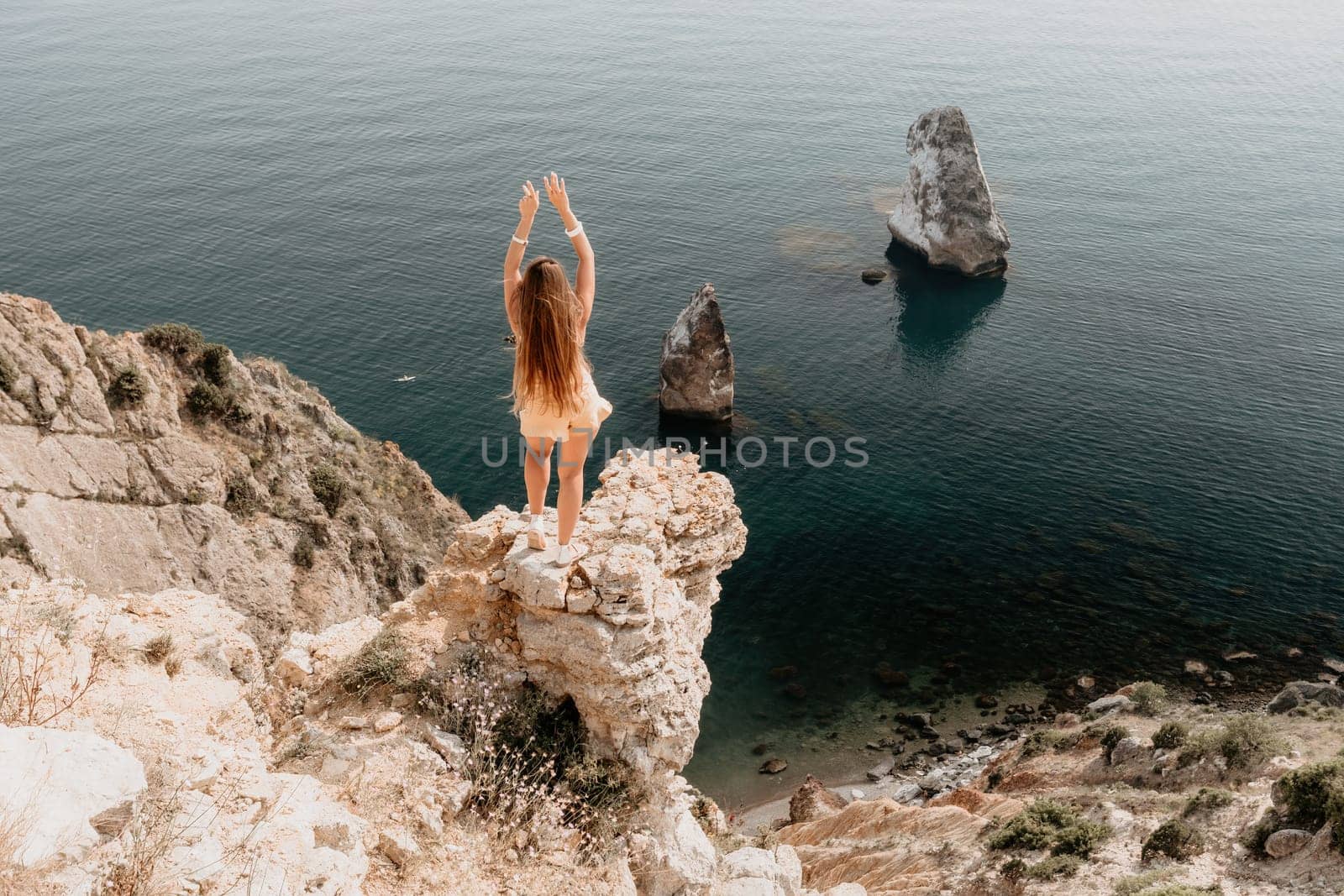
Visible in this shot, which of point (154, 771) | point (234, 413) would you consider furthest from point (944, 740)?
point (154, 771)

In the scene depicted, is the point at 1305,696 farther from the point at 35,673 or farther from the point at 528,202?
the point at 35,673

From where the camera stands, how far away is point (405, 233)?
267 ft

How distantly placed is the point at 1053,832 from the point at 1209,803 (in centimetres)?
416

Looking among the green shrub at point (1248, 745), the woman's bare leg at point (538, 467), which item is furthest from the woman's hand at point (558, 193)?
the green shrub at point (1248, 745)

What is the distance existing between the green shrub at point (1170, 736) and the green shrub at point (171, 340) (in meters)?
34.6

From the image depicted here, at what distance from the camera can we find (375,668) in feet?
36.2

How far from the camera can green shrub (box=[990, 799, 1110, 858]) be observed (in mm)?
22641

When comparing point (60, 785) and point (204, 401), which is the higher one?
point (60, 785)

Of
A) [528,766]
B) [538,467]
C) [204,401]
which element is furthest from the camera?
[204,401]

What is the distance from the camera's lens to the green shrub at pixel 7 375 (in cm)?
2562

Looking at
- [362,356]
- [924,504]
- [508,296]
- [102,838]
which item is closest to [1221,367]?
[924,504]

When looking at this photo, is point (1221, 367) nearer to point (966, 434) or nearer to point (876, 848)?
point (966, 434)

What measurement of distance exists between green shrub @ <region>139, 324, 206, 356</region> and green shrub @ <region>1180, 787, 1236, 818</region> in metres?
33.0

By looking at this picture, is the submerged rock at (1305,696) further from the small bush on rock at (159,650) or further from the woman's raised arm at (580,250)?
the small bush on rock at (159,650)
